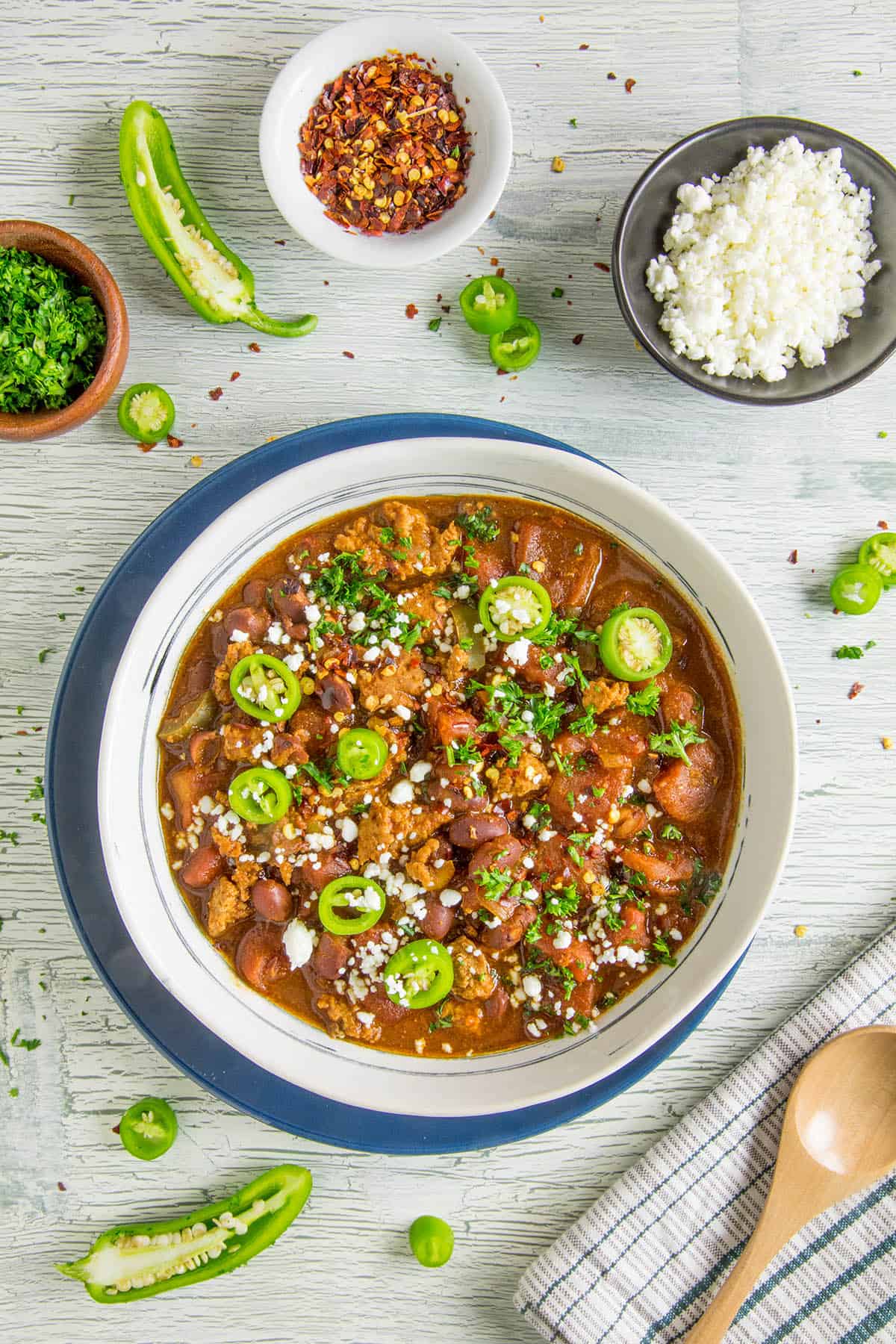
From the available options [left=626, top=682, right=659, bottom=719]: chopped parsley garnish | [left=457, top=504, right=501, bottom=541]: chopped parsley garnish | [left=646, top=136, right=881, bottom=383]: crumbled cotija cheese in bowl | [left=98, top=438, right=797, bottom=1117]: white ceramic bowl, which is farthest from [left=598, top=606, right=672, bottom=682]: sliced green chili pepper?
[left=646, top=136, right=881, bottom=383]: crumbled cotija cheese in bowl

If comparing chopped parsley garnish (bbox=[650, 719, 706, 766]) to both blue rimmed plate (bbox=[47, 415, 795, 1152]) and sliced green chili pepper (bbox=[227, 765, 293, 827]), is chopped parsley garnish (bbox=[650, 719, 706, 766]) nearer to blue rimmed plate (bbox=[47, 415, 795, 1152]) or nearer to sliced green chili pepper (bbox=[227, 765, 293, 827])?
blue rimmed plate (bbox=[47, 415, 795, 1152])

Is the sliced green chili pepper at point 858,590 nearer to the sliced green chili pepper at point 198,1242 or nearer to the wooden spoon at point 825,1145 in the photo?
the wooden spoon at point 825,1145

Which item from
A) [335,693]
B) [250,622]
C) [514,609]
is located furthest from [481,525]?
[250,622]

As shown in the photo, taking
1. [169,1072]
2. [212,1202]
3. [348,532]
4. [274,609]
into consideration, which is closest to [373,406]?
[348,532]

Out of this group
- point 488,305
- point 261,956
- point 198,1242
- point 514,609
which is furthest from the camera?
point 198,1242

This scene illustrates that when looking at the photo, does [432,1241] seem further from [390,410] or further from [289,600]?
[390,410]

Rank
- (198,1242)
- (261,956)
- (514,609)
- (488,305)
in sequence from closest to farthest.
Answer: (514,609) → (261,956) → (488,305) → (198,1242)

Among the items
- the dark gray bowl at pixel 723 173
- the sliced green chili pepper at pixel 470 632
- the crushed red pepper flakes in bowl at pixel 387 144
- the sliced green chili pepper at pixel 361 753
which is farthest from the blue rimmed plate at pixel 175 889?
the crushed red pepper flakes in bowl at pixel 387 144
